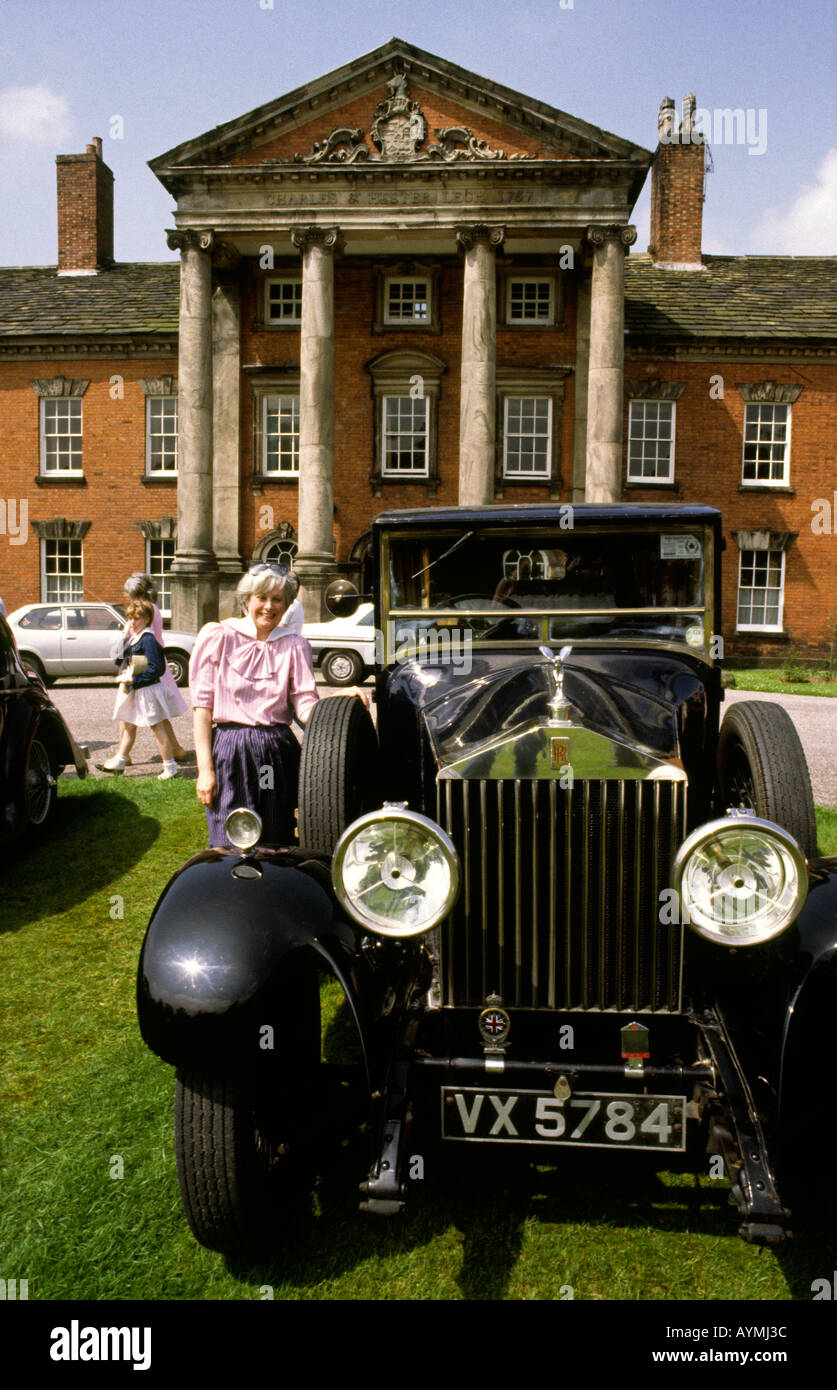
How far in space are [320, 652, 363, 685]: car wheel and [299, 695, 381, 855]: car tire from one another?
12.5m

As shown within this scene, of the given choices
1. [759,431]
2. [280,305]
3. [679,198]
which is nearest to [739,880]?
[759,431]

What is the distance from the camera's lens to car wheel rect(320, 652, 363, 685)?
1625cm

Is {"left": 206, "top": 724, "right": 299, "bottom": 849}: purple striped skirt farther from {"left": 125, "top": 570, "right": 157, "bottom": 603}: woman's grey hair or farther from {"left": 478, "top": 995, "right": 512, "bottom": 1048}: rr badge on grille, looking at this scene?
Answer: {"left": 125, "top": 570, "right": 157, "bottom": 603}: woman's grey hair

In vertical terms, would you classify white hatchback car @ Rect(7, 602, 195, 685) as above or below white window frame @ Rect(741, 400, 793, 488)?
below

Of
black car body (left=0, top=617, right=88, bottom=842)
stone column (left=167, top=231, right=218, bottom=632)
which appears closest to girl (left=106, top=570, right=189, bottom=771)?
black car body (left=0, top=617, right=88, bottom=842)

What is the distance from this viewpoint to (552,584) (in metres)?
3.98

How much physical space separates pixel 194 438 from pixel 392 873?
19935mm

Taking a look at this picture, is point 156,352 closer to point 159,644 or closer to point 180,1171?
point 159,644

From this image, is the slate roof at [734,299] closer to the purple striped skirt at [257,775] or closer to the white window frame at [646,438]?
the white window frame at [646,438]

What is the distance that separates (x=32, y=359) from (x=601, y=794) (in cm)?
2533

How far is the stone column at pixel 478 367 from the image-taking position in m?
19.7

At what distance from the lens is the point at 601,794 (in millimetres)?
2488

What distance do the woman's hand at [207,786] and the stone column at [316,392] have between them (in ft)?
52.8

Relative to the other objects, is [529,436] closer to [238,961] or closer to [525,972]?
[525,972]
